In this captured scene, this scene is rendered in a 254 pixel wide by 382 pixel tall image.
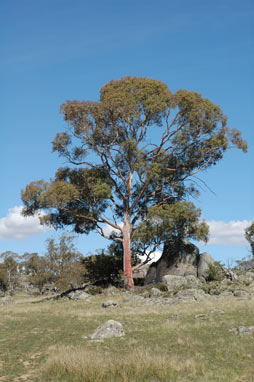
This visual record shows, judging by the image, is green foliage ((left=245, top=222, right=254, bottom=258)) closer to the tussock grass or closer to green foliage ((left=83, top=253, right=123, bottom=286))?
green foliage ((left=83, top=253, right=123, bottom=286))

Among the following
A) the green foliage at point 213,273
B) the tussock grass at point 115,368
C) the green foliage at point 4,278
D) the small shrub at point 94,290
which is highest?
the green foliage at point 4,278

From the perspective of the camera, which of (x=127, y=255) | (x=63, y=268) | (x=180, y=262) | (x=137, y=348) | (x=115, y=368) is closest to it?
(x=115, y=368)

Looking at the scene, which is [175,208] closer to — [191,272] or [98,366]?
[191,272]

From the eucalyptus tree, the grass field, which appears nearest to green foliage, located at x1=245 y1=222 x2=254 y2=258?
the eucalyptus tree

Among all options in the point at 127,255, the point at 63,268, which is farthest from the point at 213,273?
the point at 63,268

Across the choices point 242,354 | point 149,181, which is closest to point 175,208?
point 149,181

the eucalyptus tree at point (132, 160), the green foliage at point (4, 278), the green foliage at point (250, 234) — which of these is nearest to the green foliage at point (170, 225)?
the eucalyptus tree at point (132, 160)

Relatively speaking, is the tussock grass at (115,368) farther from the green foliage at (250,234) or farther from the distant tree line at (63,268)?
the green foliage at (250,234)

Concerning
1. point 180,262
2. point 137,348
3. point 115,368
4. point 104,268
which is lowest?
point 115,368

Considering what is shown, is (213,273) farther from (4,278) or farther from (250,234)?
(4,278)

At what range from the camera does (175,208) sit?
36844 mm

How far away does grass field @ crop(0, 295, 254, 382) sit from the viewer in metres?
10.4

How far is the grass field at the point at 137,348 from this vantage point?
10352 mm

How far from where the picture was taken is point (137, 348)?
41.4 feet
